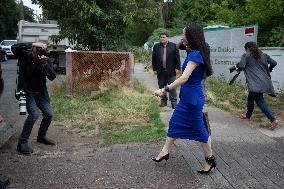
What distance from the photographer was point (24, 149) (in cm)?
614

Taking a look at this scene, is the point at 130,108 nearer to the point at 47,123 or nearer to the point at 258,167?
the point at 47,123

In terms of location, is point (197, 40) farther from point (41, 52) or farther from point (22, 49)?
point (22, 49)

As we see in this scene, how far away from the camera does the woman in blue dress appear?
496cm

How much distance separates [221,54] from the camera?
46.4 ft

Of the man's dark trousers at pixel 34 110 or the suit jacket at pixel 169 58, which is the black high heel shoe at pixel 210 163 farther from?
the suit jacket at pixel 169 58

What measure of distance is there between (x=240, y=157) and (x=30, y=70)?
10.3ft

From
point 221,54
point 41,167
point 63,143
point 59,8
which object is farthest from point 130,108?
point 221,54

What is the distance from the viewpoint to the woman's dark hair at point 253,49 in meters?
7.74

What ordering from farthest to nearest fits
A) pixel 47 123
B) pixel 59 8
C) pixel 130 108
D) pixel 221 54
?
1. pixel 221 54
2. pixel 59 8
3. pixel 130 108
4. pixel 47 123

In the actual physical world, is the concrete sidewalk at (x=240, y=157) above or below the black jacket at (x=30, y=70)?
below

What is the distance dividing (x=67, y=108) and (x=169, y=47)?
252cm

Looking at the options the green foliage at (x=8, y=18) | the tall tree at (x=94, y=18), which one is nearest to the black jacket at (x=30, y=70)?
the tall tree at (x=94, y=18)

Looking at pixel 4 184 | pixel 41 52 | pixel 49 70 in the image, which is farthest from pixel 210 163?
pixel 41 52

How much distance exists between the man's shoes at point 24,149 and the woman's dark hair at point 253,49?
13.6 feet
